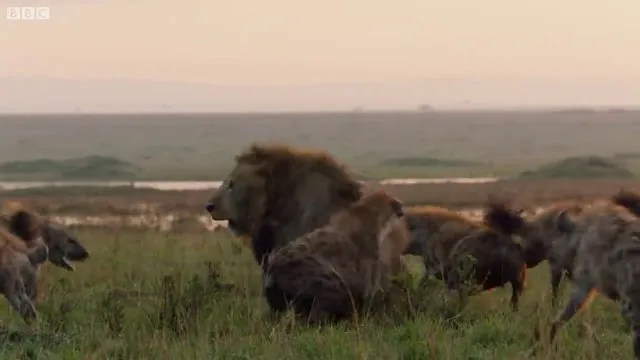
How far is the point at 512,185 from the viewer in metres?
29.1

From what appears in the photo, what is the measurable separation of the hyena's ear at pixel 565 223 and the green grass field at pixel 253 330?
0.50 m

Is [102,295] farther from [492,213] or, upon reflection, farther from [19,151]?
[19,151]

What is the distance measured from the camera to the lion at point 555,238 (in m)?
8.02

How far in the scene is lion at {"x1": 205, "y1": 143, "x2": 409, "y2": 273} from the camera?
27.1 ft

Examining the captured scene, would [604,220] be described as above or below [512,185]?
above

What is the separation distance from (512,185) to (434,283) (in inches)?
832

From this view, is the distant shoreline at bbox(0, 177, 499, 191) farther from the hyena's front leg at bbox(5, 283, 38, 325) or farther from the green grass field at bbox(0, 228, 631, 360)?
the hyena's front leg at bbox(5, 283, 38, 325)

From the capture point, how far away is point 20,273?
801 centimetres

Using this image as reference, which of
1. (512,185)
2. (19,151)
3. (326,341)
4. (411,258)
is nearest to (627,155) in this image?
(512,185)

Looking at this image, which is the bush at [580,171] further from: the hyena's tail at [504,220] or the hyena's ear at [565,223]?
the hyena's ear at [565,223]

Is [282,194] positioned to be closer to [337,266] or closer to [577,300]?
[337,266]

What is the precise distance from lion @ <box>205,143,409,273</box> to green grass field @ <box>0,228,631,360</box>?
492mm

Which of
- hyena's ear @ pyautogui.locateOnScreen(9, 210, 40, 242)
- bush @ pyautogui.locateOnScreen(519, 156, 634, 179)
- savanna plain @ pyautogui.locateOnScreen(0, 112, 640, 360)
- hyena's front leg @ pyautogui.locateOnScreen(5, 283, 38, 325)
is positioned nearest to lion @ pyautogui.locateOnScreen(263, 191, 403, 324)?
savanna plain @ pyautogui.locateOnScreen(0, 112, 640, 360)

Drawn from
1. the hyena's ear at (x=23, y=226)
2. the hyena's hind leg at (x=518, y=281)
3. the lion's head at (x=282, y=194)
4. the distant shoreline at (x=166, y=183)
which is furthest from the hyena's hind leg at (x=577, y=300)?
the distant shoreline at (x=166, y=183)
